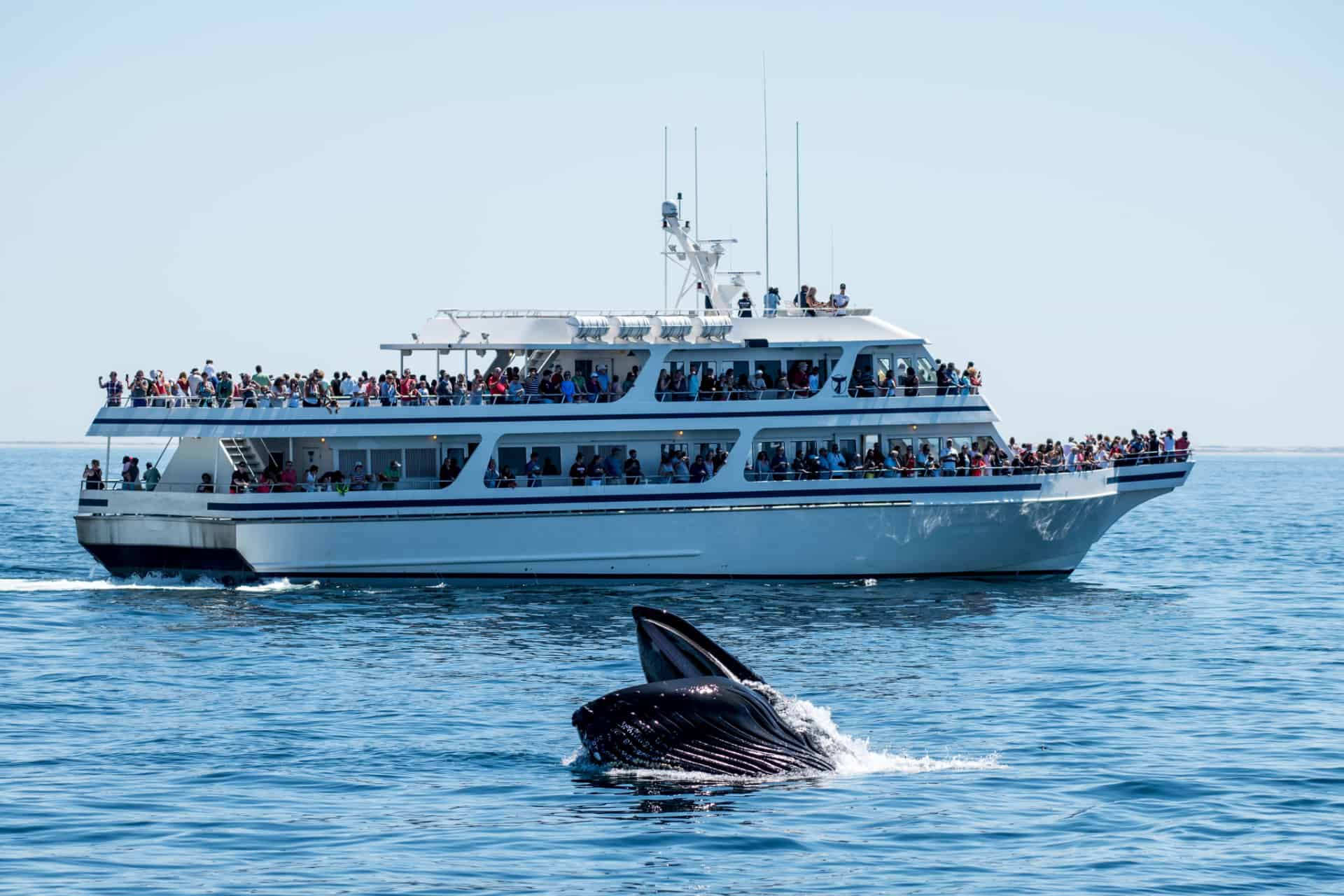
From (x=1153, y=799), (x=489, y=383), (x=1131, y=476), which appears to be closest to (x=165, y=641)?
(x=489, y=383)

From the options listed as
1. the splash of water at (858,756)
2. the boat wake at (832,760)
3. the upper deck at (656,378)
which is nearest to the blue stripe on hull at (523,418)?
the upper deck at (656,378)

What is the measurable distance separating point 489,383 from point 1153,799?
88.5 ft

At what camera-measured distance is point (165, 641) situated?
3397 cm

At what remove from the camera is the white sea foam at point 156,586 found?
42.1m

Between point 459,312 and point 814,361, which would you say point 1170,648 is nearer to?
point 814,361

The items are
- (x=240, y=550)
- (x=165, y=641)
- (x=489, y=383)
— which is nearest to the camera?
(x=165, y=641)

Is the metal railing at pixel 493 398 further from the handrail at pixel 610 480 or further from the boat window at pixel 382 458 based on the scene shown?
the handrail at pixel 610 480

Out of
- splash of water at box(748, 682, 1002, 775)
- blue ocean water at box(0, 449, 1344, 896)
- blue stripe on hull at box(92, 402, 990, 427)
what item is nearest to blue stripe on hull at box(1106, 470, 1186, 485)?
blue stripe on hull at box(92, 402, 990, 427)

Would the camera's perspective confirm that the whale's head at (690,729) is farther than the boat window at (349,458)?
No

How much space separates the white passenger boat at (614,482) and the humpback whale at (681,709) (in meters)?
23.9

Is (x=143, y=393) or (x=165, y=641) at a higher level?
(x=143, y=393)

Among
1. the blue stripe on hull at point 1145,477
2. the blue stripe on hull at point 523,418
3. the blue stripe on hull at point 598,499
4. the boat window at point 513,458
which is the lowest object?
the blue stripe on hull at point 598,499

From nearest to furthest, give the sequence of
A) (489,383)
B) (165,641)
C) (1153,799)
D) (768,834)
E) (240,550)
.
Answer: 1. (768,834)
2. (1153,799)
3. (165,641)
4. (240,550)
5. (489,383)

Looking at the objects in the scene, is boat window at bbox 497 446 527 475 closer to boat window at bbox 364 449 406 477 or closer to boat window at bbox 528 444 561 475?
boat window at bbox 528 444 561 475
